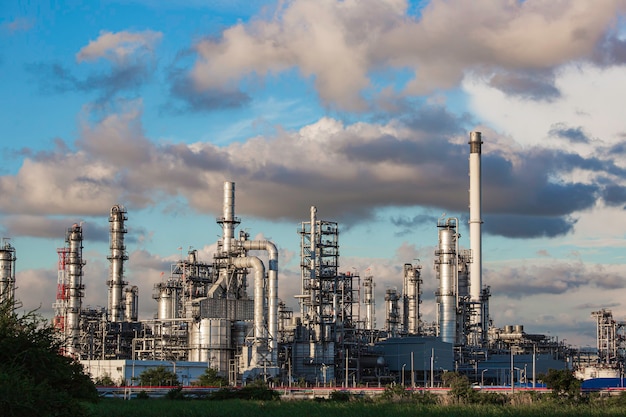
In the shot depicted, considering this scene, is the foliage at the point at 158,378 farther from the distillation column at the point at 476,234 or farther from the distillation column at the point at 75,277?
the distillation column at the point at 476,234

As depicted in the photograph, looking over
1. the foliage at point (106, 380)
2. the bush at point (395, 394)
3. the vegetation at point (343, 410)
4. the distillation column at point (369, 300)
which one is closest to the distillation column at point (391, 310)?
the distillation column at point (369, 300)

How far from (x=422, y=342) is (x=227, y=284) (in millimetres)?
24006

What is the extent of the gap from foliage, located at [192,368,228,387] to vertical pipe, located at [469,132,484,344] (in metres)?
37.9

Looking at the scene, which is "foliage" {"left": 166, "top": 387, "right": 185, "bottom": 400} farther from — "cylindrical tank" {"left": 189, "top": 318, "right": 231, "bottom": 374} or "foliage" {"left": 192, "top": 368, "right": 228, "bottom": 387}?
"cylindrical tank" {"left": 189, "top": 318, "right": 231, "bottom": 374}

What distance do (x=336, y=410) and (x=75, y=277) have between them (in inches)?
2751

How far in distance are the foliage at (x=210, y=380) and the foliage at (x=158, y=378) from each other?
2499 mm

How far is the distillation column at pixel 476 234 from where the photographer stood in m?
125

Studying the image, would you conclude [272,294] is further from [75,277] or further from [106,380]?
[75,277]

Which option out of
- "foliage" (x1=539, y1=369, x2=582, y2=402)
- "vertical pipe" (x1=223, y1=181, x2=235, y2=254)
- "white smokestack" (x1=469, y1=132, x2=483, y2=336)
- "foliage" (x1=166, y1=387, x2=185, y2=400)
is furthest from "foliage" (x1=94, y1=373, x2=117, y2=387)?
"white smokestack" (x1=469, y1=132, x2=483, y2=336)

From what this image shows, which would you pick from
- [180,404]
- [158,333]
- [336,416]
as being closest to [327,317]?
[158,333]

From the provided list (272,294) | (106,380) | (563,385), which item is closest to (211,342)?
(272,294)

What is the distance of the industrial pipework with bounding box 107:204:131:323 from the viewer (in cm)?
12531

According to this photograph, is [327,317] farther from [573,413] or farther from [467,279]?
[573,413]

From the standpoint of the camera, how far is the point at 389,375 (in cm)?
11838
